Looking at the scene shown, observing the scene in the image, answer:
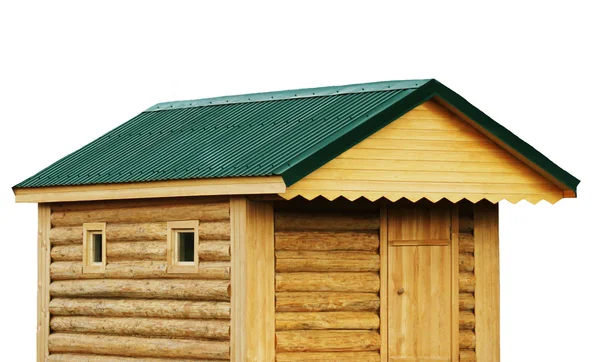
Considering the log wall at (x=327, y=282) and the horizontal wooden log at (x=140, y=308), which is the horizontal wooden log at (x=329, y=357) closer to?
the log wall at (x=327, y=282)

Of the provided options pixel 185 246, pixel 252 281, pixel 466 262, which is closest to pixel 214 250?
pixel 252 281

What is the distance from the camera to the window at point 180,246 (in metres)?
25.9

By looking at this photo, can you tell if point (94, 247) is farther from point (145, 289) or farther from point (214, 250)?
point (214, 250)

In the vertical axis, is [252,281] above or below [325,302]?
above

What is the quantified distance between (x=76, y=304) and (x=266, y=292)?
4.37 metres

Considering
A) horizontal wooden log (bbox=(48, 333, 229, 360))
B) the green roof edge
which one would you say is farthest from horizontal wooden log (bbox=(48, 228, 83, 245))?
the green roof edge

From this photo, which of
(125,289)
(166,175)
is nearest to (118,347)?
(125,289)

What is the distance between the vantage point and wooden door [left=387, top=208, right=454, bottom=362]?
85.9 feet

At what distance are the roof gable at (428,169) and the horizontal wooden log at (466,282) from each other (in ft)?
5.14

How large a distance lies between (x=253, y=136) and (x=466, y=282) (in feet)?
13.5

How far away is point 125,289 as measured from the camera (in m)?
27.0

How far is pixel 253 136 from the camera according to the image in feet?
86.3

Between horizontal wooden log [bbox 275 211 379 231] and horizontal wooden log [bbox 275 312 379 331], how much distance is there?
4.20ft

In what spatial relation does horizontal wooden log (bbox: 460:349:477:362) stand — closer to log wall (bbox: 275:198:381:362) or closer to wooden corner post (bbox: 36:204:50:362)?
log wall (bbox: 275:198:381:362)
